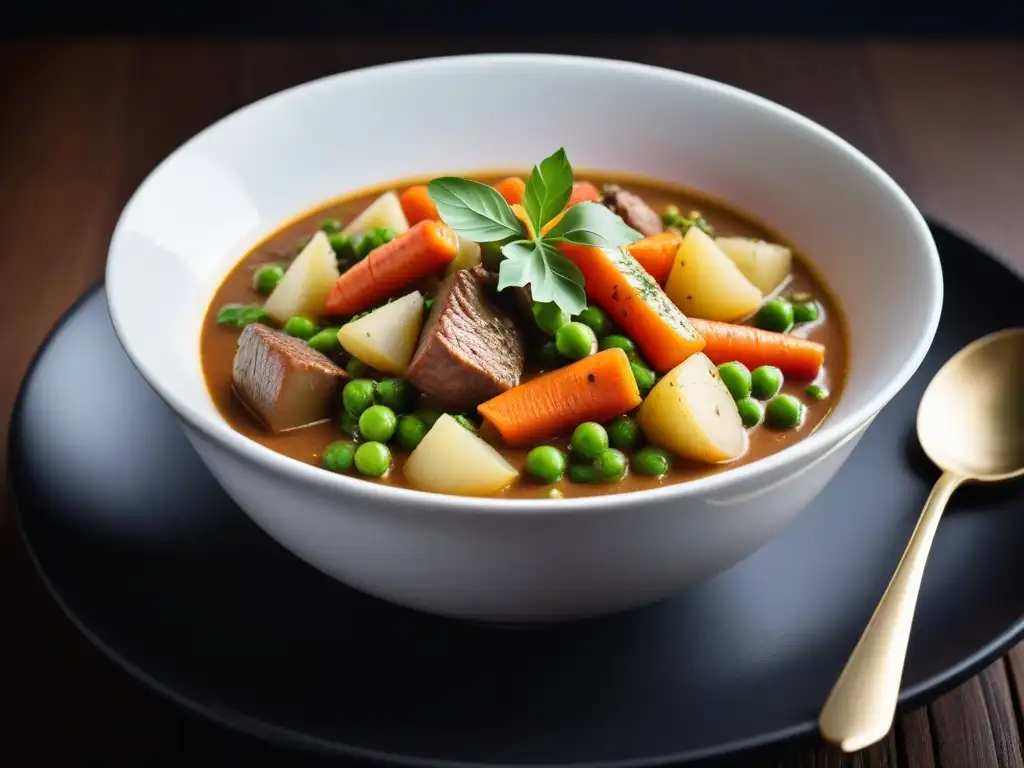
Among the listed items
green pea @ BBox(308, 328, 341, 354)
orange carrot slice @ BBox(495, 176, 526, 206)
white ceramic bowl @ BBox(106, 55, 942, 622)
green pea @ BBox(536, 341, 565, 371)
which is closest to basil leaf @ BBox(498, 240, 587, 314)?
green pea @ BBox(536, 341, 565, 371)

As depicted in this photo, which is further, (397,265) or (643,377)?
(397,265)

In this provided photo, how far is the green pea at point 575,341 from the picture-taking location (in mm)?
3049

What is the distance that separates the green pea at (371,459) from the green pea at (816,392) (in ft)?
3.70

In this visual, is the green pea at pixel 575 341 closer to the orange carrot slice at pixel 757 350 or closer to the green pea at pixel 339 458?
the orange carrot slice at pixel 757 350

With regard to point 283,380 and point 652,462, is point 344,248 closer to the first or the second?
point 283,380

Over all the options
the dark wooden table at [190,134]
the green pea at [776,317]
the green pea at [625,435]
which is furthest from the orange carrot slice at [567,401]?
the dark wooden table at [190,134]

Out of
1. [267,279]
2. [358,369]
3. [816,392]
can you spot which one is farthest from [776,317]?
[267,279]

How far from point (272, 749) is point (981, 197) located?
404cm

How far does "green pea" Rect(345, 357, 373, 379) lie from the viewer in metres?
3.21

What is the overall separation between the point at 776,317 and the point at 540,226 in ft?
2.47

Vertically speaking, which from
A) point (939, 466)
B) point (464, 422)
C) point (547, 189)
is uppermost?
point (547, 189)

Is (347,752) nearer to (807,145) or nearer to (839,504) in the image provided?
(839,504)

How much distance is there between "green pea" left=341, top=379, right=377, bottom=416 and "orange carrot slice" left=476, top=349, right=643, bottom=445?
0.95 feet

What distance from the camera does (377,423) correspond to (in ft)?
9.63
